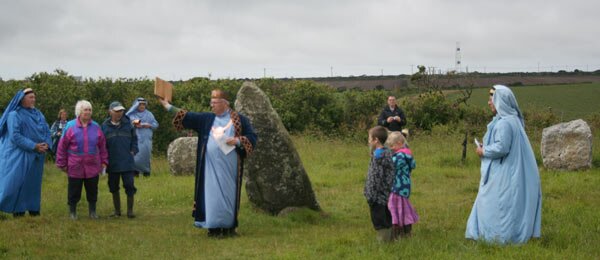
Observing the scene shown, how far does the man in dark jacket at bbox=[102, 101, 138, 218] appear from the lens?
1146cm

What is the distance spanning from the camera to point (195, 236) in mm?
9852

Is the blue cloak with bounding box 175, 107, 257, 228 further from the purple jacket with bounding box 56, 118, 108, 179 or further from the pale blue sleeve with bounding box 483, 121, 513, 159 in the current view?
the pale blue sleeve with bounding box 483, 121, 513, 159

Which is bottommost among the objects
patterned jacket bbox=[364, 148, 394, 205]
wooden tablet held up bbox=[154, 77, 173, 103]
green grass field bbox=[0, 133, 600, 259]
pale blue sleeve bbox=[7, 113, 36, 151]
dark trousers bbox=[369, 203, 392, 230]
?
green grass field bbox=[0, 133, 600, 259]

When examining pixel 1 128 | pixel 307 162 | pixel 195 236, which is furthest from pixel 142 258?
pixel 307 162

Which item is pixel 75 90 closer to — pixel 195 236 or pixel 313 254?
pixel 195 236

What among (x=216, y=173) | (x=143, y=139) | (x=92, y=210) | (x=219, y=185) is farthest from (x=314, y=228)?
(x=143, y=139)

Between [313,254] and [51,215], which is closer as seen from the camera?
[313,254]

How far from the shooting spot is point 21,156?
1102 centimetres

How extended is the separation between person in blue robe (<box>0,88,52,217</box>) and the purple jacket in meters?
0.37

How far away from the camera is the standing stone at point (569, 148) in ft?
54.5

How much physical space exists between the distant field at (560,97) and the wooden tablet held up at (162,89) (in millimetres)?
29622

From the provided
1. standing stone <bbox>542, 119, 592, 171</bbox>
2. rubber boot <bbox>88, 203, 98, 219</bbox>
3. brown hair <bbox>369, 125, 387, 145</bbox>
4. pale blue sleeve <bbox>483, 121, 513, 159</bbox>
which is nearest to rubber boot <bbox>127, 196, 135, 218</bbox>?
rubber boot <bbox>88, 203, 98, 219</bbox>

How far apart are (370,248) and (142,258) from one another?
277 cm

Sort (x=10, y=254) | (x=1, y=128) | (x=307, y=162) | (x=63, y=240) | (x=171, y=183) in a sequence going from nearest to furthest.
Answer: (x=10, y=254) → (x=63, y=240) → (x=1, y=128) → (x=171, y=183) → (x=307, y=162)
